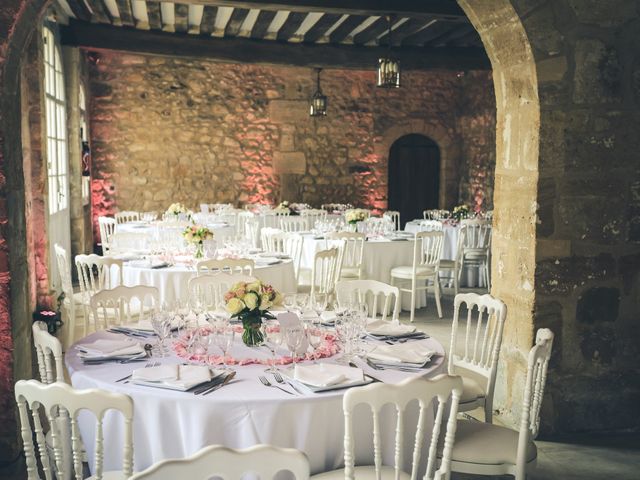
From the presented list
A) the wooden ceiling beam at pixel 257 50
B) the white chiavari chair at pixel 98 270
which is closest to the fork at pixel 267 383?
the white chiavari chair at pixel 98 270

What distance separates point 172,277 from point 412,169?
26.5 feet

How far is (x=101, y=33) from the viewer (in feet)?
29.7

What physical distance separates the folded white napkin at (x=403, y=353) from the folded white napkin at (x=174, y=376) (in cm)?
76

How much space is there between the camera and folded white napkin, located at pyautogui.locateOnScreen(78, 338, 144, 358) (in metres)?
2.98

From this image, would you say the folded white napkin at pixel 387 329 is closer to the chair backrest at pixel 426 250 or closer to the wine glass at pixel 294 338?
the wine glass at pixel 294 338

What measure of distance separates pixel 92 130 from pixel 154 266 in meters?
6.40

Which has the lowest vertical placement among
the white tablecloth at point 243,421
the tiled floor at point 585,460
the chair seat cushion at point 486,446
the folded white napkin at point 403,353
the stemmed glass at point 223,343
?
the tiled floor at point 585,460

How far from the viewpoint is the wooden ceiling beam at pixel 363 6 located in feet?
23.3

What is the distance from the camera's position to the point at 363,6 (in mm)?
7230

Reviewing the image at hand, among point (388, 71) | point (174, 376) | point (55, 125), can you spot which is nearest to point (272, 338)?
point (174, 376)

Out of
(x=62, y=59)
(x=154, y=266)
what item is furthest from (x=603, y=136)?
(x=62, y=59)

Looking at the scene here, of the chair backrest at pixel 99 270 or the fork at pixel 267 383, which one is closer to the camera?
the fork at pixel 267 383

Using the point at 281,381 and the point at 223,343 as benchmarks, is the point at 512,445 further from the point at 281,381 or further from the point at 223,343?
the point at 223,343

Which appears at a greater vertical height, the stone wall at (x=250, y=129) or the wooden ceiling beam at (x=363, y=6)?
the wooden ceiling beam at (x=363, y=6)
